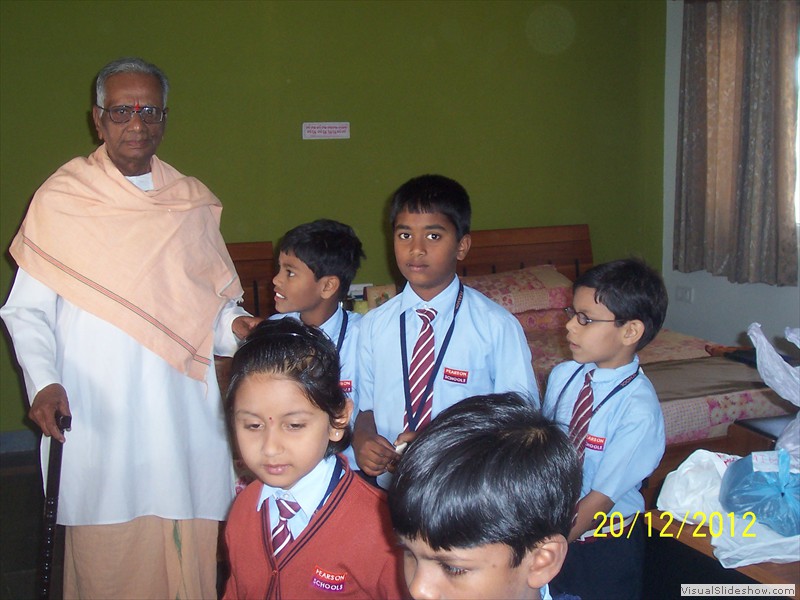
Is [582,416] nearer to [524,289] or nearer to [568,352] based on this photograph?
[568,352]

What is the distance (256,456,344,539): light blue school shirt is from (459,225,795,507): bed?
1.46 metres

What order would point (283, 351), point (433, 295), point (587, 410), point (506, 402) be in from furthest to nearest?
point (433, 295), point (587, 410), point (283, 351), point (506, 402)

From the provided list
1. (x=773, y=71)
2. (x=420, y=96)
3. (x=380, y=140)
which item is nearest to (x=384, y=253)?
(x=380, y=140)

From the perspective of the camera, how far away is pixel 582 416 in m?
1.96

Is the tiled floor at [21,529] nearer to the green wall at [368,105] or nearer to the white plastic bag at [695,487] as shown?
the green wall at [368,105]

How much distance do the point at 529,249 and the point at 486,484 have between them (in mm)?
4038

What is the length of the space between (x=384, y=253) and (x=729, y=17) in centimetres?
236

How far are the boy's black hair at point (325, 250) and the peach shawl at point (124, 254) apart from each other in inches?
12.6

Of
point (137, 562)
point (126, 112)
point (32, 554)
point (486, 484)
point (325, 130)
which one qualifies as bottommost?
point (32, 554)

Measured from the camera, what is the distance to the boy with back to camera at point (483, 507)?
0.96 meters

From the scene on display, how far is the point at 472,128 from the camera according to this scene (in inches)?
187

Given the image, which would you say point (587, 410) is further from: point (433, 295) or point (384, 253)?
point (384, 253)

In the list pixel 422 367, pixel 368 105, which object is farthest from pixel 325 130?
pixel 422 367

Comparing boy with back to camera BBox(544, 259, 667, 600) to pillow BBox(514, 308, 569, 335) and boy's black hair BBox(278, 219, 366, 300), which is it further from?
pillow BBox(514, 308, 569, 335)
